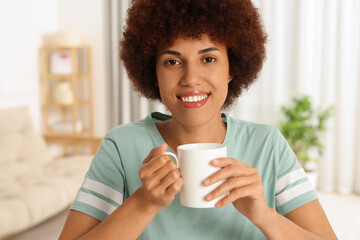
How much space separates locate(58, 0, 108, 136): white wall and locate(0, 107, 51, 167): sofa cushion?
130cm

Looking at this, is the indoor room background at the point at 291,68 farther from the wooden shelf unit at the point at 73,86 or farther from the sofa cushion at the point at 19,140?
the sofa cushion at the point at 19,140

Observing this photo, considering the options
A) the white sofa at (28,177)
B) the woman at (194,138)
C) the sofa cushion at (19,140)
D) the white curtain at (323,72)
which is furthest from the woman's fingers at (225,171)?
the white curtain at (323,72)

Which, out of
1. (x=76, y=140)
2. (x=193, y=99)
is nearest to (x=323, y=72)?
(x=76, y=140)

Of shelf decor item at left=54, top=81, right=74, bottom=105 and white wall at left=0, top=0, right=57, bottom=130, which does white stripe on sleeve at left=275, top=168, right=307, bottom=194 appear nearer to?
white wall at left=0, top=0, right=57, bottom=130

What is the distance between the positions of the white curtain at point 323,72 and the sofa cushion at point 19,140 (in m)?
1.92

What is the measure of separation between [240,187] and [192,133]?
35cm

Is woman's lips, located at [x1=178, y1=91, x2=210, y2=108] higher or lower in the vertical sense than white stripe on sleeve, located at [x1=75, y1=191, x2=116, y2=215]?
higher

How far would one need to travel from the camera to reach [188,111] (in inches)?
45.1

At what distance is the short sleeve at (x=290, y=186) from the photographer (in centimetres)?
116

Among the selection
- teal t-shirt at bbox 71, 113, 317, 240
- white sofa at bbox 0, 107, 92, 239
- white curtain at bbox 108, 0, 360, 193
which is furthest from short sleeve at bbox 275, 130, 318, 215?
white curtain at bbox 108, 0, 360, 193

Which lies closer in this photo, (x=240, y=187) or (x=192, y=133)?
(x=240, y=187)

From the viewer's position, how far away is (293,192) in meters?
1.17

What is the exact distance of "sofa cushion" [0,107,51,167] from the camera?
11.4 ft

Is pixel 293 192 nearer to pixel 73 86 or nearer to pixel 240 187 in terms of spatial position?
pixel 240 187
